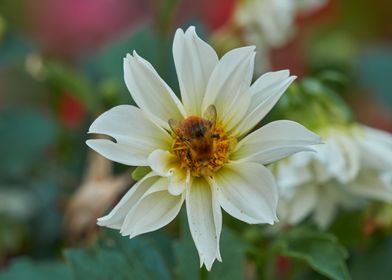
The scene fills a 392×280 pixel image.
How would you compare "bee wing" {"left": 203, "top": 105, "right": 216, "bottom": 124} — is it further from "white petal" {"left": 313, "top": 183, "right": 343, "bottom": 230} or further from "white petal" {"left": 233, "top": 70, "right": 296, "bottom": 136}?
"white petal" {"left": 313, "top": 183, "right": 343, "bottom": 230}

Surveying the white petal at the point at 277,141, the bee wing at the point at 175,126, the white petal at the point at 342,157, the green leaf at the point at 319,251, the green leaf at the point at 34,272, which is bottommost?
the green leaf at the point at 319,251

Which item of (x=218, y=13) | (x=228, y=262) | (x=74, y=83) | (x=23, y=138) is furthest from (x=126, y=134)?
(x=218, y=13)

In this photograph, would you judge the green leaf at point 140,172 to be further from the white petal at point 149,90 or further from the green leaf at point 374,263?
the green leaf at point 374,263

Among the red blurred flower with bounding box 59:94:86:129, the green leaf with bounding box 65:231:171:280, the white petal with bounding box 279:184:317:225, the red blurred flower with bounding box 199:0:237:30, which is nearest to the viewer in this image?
the green leaf with bounding box 65:231:171:280

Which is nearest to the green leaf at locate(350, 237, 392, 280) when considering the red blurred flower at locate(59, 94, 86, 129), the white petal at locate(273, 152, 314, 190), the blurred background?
the blurred background

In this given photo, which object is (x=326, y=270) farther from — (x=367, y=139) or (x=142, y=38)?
(x=142, y=38)

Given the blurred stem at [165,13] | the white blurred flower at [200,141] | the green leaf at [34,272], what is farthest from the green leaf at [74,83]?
the white blurred flower at [200,141]
